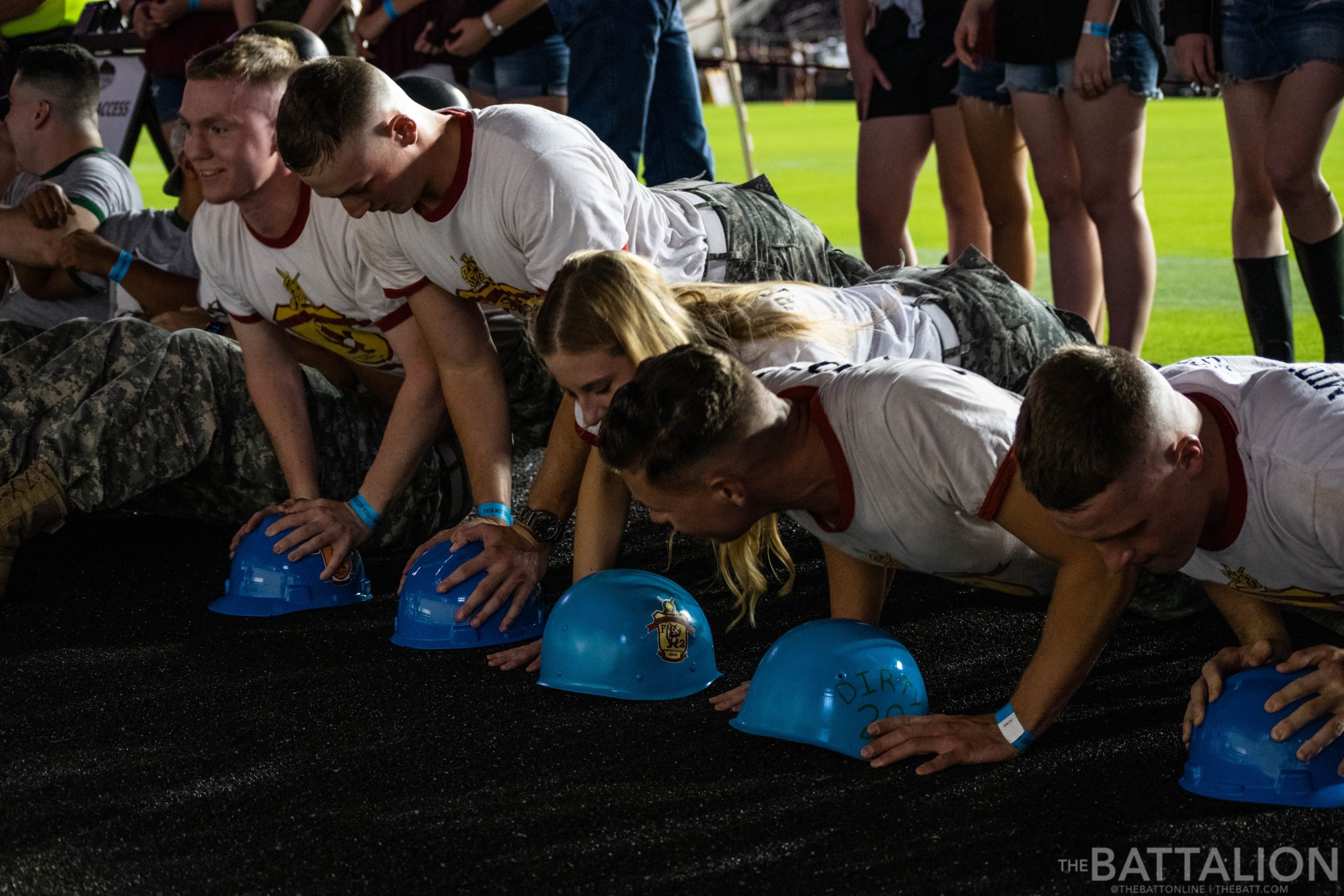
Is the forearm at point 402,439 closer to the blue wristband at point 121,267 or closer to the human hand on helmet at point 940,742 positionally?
the blue wristband at point 121,267

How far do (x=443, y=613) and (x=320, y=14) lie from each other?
3479mm

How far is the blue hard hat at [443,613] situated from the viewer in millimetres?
3172

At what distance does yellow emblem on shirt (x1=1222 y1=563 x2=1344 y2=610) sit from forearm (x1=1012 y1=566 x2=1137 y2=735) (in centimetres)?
27

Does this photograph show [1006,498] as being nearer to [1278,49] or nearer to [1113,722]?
[1113,722]

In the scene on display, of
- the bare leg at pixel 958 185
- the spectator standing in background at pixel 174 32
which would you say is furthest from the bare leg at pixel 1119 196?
the spectator standing in background at pixel 174 32

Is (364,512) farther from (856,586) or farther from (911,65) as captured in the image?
(911,65)

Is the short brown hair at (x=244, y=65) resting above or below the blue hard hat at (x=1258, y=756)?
above

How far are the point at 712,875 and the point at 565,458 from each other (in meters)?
1.40

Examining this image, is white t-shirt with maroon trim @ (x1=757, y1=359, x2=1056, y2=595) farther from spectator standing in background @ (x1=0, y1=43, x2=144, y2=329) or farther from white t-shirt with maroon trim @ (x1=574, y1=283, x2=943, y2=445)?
spectator standing in background @ (x1=0, y1=43, x2=144, y2=329)

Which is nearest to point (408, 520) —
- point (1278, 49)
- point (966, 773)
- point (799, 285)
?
point (799, 285)

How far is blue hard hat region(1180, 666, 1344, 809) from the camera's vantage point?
7.21 feet

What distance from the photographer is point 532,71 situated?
17.9 ft

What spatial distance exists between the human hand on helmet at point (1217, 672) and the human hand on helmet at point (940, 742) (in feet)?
0.99

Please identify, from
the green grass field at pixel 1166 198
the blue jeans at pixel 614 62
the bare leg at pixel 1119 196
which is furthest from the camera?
the green grass field at pixel 1166 198
